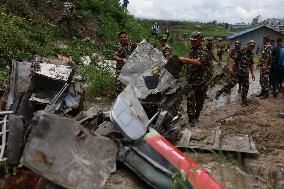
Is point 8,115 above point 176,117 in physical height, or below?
above

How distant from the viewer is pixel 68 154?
3996mm

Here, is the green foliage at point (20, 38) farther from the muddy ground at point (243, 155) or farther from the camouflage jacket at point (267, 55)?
the camouflage jacket at point (267, 55)

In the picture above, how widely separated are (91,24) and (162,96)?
13.1 m

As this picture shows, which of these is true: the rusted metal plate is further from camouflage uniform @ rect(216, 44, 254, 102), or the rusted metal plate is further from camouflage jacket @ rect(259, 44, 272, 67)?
camouflage jacket @ rect(259, 44, 272, 67)

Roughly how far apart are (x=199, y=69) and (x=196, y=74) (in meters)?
0.11

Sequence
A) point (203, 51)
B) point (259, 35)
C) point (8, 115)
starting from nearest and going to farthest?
point (8, 115) → point (203, 51) → point (259, 35)

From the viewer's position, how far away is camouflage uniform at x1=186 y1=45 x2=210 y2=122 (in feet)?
27.3

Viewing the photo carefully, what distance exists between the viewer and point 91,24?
1956 cm

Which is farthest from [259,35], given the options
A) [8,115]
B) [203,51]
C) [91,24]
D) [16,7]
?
[8,115]

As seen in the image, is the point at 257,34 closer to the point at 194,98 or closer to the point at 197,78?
the point at 194,98

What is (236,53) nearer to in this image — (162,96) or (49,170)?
(162,96)

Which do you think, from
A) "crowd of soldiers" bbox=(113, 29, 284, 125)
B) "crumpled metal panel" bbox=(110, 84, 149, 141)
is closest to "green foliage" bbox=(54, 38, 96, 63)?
"crowd of soldiers" bbox=(113, 29, 284, 125)

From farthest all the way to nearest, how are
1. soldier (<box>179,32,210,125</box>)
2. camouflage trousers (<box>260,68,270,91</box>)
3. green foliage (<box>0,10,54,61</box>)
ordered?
camouflage trousers (<box>260,68,270,91</box>) → green foliage (<box>0,10,54,61</box>) → soldier (<box>179,32,210,125</box>)

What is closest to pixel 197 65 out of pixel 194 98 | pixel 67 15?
pixel 194 98
